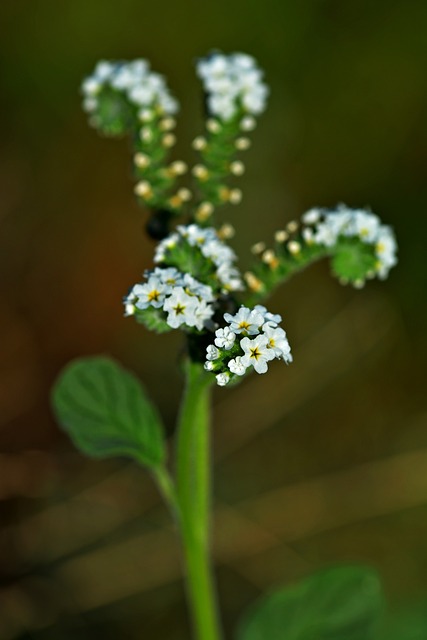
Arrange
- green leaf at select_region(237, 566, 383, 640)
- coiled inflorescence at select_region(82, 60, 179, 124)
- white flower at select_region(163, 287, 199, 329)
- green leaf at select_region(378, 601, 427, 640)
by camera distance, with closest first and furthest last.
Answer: white flower at select_region(163, 287, 199, 329)
coiled inflorescence at select_region(82, 60, 179, 124)
green leaf at select_region(237, 566, 383, 640)
green leaf at select_region(378, 601, 427, 640)

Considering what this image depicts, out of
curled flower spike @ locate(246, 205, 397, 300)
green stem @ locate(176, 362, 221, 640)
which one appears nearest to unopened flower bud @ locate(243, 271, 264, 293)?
curled flower spike @ locate(246, 205, 397, 300)

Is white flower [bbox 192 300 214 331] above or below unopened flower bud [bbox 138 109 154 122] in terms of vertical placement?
below

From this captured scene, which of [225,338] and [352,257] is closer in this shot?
[225,338]

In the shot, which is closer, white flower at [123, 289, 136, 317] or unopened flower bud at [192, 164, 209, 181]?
white flower at [123, 289, 136, 317]

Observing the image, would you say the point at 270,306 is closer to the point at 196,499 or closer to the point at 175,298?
the point at 196,499

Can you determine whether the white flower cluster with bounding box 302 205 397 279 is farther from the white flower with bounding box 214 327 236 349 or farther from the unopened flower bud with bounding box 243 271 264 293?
the white flower with bounding box 214 327 236 349

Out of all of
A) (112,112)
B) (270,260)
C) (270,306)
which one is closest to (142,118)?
(112,112)

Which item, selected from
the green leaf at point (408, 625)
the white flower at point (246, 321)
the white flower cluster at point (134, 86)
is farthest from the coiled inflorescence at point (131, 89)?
the green leaf at point (408, 625)
